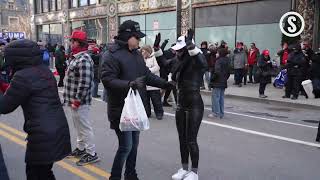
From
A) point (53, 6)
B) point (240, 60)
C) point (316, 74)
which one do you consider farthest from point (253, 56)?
point (53, 6)

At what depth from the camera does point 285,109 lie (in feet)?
37.4

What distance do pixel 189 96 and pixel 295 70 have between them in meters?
8.76

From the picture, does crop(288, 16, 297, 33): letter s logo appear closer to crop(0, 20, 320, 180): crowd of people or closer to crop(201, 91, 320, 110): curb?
crop(201, 91, 320, 110): curb

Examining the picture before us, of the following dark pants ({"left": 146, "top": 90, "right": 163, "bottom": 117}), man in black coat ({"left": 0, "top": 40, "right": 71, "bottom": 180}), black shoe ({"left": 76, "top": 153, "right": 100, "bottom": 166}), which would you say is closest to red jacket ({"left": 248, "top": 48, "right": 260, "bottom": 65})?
dark pants ({"left": 146, "top": 90, "right": 163, "bottom": 117})

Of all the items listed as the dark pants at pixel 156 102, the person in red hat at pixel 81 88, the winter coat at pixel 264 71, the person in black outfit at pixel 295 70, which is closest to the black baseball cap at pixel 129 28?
the person in red hat at pixel 81 88

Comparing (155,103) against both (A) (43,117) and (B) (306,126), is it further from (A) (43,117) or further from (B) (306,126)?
(A) (43,117)

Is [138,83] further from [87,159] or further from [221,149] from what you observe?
[221,149]

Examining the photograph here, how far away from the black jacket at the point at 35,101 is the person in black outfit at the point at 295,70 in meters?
10.3

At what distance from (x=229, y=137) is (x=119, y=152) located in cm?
340

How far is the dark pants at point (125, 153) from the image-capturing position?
14.7 ft

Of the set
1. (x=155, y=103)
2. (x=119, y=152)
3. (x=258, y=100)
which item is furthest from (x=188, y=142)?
(x=258, y=100)

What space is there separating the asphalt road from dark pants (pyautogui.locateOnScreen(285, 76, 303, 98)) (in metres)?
2.80

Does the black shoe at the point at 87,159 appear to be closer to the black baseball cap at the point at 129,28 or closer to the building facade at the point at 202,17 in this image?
the black baseball cap at the point at 129,28

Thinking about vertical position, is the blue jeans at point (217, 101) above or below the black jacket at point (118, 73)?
below
